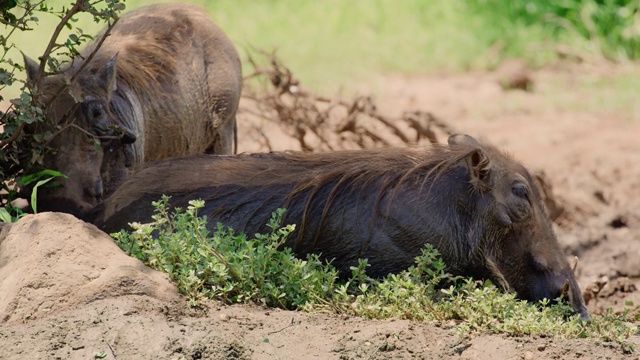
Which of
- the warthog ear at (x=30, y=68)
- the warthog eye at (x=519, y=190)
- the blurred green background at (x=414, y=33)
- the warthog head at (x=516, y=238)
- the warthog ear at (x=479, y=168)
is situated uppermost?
the warthog ear at (x=30, y=68)

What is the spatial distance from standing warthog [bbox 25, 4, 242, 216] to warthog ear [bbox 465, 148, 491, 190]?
152cm

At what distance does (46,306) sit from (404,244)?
1553 millimetres

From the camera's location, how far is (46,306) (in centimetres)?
364

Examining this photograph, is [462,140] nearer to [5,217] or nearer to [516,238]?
[516,238]

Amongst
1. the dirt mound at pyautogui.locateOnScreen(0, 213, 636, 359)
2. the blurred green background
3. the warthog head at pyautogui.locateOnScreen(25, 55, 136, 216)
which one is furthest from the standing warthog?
the blurred green background

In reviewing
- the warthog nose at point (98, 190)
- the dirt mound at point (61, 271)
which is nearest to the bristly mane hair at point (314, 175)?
the warthog nose at point (98, 190)

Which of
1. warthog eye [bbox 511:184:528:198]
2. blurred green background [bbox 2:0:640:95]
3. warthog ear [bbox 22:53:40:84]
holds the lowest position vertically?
blurred green background [bbox 2:0:640:95]

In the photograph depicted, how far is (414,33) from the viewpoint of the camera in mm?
12695

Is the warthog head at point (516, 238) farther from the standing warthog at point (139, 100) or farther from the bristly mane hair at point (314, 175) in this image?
the standing warthog at point (139, 100)

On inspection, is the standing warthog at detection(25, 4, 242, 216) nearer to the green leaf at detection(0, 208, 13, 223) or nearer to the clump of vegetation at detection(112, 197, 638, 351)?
the green leaf at detection(0, 208, 13, 223)

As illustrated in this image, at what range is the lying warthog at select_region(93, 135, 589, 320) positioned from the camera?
4.57 metres

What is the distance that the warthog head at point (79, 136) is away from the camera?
4.79 metres

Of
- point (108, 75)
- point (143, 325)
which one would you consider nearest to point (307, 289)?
Answer: point (143, 325)

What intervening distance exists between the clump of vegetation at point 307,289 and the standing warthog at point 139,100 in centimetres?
83
